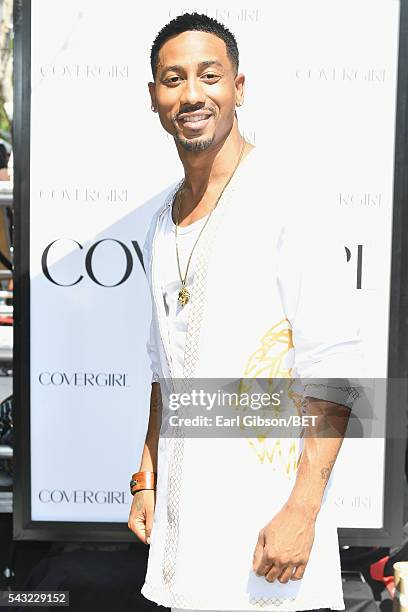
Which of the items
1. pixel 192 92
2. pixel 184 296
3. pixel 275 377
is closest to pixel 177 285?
pixel 184 296

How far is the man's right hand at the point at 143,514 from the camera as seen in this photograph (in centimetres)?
183

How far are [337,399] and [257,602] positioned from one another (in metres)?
0.54

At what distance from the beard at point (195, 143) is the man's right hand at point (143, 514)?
95cm

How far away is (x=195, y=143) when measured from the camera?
1.59m

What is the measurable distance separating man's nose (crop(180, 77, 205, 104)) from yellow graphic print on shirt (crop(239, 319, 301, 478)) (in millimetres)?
566

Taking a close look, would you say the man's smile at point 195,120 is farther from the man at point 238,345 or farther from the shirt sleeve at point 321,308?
the shirt sleeve at point 321,308

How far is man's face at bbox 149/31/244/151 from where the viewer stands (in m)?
1.57

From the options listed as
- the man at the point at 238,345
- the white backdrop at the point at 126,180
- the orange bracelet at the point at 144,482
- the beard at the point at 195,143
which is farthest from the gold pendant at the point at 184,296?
the white backdrop at the point at 126,180

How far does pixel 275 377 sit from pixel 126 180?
1.34 m

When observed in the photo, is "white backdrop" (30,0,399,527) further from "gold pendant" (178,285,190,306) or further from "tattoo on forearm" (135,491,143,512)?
"gold pendant" (178,285,190,306)

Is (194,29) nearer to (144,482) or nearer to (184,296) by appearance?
(184,296)

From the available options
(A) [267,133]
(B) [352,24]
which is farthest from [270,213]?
(B) [352,24]

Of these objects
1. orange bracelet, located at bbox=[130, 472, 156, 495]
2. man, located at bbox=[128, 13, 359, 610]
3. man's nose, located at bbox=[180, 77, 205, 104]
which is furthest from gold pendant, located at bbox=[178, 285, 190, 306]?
orange bracelet, located at bbox=[130, 472, 156, 495]

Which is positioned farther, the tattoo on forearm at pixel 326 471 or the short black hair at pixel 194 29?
the short black hair at pixel 194 29
